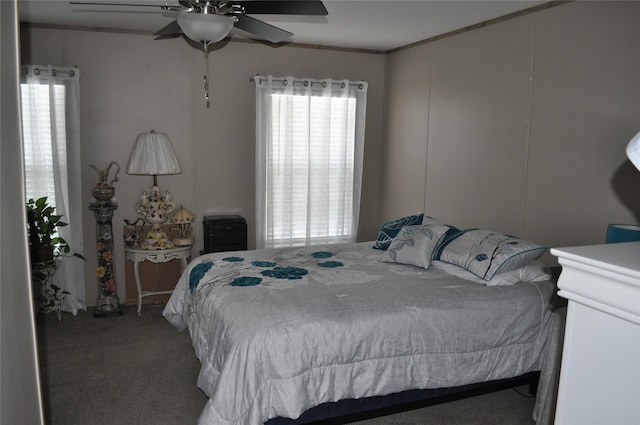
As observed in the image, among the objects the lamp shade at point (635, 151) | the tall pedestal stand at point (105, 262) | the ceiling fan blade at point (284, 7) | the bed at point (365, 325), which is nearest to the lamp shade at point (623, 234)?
the bed at point (365, 325)

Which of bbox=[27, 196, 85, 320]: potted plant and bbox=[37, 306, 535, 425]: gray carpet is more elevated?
bbox=[27, 196, 85, 320]: potted plant

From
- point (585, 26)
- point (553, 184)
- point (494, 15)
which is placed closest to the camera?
point (585, 26)

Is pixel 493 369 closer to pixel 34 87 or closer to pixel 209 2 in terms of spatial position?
pixel 209 2

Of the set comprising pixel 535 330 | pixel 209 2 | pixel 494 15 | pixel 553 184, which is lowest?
pixel 535 330

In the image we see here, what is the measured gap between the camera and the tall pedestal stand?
4.59 m

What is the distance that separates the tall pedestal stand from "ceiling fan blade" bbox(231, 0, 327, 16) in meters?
2.53

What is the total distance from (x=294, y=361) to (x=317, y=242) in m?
3.12

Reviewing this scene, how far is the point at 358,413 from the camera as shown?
280 cm

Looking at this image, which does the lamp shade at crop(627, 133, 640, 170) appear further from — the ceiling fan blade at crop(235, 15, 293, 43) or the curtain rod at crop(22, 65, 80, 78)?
the curtain rod at crop(22, 65, 80, 78)

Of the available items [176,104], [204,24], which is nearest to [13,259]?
[204,24]

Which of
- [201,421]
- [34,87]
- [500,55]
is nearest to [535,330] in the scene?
[201,421]

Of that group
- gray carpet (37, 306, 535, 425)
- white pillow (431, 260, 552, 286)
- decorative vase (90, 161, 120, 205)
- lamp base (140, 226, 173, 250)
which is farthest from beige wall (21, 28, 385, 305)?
white pillow (431, 260, 552, 286)

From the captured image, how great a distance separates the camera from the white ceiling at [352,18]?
3.75m

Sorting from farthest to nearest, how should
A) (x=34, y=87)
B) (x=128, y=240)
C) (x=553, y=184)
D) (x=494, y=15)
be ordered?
(x=128, y=240) < (x=34, y=87) < (x=494, y=15) < (x=553, y=184)
